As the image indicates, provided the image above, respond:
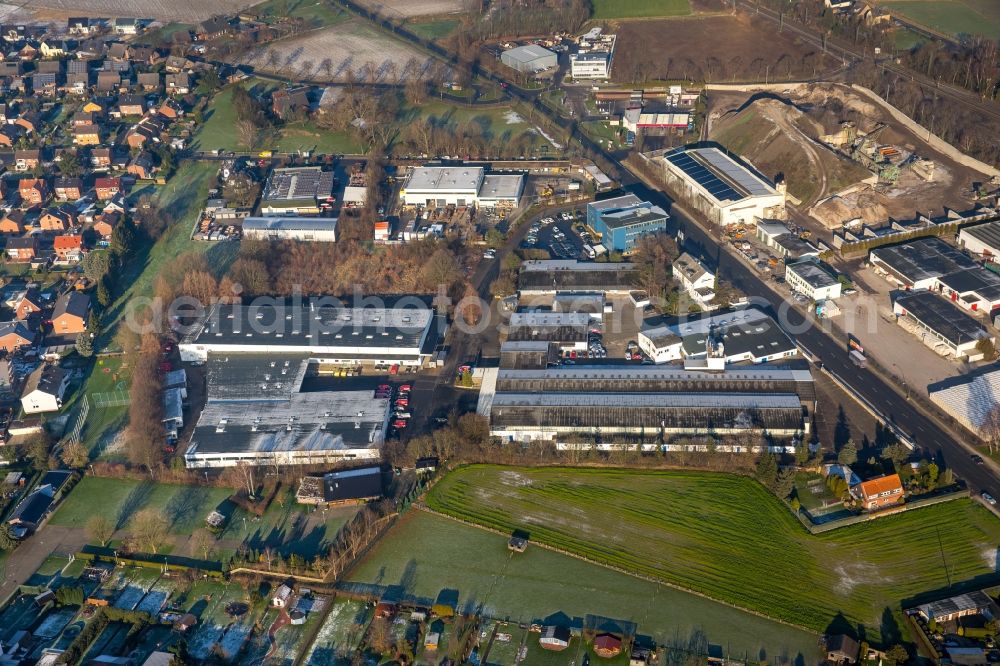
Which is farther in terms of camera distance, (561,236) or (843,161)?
(843,161)

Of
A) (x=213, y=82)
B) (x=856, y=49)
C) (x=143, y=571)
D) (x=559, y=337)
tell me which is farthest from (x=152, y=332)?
(x=856, y=49)

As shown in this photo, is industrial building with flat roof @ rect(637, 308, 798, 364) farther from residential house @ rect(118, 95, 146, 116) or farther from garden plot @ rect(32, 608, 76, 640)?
residential house @ rect(118, 95, 146, 116)

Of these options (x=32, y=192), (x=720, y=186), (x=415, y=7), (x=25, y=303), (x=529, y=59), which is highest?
(x=720, y=186)

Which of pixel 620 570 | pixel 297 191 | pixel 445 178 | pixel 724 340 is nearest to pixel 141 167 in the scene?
pixel 297 191

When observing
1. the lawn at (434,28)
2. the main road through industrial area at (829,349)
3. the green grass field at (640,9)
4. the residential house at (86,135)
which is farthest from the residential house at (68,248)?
the green grass field at (640,9)

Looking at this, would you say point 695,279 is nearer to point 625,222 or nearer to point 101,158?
point 625,222
